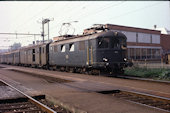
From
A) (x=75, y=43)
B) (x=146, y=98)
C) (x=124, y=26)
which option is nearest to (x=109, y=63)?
(x=75, y=43)

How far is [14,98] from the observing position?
331 inches

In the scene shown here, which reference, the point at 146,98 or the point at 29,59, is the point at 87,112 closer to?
the point at 146,98

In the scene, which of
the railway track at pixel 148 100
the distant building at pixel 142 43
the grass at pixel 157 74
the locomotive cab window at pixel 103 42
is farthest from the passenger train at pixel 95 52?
the distant building at pixel 142 43

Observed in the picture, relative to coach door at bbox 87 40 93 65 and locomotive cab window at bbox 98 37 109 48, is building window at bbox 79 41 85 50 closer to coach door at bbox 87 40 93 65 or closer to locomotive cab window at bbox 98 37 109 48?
coach door at bbox 87 40 93 65

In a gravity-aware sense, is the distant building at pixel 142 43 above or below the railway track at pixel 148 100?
above

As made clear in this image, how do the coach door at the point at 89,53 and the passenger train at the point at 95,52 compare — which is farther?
the coach door at the point at 89,53

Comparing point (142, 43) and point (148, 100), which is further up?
point (142, 43)

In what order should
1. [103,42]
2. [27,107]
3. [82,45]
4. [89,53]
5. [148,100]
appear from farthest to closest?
[82,45], [89,53], [103,42], [148,100], [27,107]

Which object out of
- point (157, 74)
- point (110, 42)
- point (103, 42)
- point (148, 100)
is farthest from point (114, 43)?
point (148, 100)

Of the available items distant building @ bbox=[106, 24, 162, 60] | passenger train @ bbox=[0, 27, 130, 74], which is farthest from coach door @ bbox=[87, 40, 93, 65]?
distant building @ bbox=[106, 24, 162, 60]

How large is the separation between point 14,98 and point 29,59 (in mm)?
26601

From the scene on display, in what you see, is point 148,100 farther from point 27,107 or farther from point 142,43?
point 142,43

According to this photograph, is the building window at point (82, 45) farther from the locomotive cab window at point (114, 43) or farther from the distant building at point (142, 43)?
the distant building at point (142, 43)

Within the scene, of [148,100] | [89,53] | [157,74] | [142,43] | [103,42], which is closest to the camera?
[148,100]
